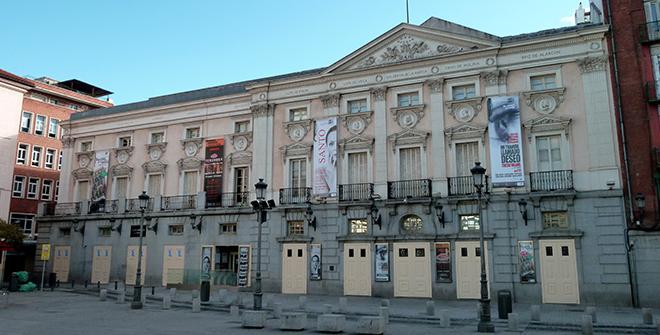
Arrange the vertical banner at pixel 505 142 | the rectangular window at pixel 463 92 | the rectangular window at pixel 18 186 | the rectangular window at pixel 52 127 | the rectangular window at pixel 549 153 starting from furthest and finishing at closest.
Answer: the rectangular window at pixel 52 127 → the rectangular window at pixel 18 186 → the rectangular window at pixel 463 92 → the vertical banner at pixel 505 142 → the rectangular window at pixel 549 153

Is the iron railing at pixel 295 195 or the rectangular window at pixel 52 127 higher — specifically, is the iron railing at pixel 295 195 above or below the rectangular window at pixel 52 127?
below

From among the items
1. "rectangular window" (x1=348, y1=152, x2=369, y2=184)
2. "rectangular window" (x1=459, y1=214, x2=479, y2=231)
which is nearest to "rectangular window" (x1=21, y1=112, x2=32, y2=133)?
"rectangular window" (x1=348, y1=152, x2=369, y2=184)

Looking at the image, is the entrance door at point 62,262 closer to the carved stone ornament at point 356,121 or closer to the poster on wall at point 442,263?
the carved stone ornament at point 356,121

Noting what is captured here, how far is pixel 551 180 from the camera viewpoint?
24250mm

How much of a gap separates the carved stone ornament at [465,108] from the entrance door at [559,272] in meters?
7.06

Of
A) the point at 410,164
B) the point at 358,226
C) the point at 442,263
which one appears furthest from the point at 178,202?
the point at 442,263

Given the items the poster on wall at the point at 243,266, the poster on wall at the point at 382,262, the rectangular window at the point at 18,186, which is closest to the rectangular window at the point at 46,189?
the rectangular window at the point at 18,186

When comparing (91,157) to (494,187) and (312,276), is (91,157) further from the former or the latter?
(494,187)

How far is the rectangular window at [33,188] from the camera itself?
1810 inches

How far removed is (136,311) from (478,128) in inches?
696

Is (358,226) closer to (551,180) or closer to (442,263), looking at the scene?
(442,263)

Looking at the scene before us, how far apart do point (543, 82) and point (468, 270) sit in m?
9.89

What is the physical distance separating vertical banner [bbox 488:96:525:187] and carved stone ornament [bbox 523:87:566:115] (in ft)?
2.25

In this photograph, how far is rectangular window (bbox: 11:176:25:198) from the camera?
147 ft
